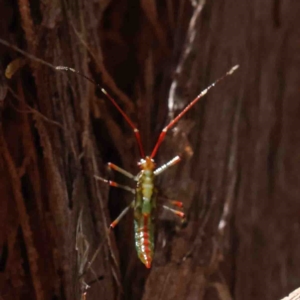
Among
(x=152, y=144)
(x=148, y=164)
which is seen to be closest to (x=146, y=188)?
(x=148, y=164)

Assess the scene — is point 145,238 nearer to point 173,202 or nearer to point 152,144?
point 173,202

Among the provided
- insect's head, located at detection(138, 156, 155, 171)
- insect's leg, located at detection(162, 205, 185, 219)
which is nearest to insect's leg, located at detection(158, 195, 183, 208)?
insect's leg, located at detection(162, 205, 185, 219)

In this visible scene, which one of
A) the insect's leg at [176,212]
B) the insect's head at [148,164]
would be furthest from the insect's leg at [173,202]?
the insect's head at [148,164]

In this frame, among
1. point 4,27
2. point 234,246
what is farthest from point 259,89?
point 4,27

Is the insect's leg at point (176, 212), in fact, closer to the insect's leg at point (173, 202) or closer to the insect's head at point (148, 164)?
the insect's leg at point (173, 202)

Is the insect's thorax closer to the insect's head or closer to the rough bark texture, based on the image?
the insect's head
